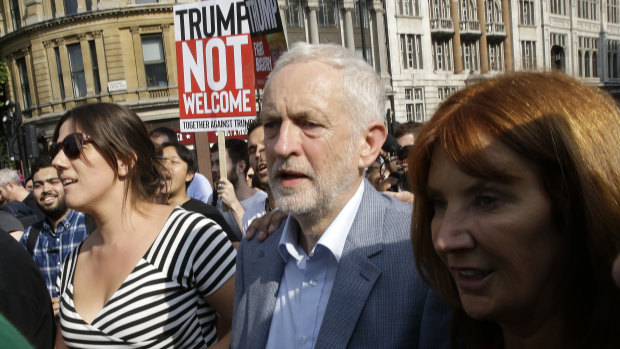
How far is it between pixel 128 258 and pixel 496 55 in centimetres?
3998

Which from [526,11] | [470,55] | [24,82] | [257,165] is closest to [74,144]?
[257,165]

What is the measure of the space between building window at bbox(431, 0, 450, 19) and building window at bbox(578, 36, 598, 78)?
49.2ft

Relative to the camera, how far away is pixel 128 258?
2420mm

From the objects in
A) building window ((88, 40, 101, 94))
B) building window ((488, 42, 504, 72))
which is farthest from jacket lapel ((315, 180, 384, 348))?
building window ((488, 42, 504, 72))

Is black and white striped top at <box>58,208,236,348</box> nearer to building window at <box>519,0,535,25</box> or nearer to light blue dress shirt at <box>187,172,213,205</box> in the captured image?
light blue dress shirt at <box>187,172,213,205</box>

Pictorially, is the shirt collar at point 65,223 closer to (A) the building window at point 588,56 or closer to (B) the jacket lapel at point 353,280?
(B) the jacket lapel at point 353,280

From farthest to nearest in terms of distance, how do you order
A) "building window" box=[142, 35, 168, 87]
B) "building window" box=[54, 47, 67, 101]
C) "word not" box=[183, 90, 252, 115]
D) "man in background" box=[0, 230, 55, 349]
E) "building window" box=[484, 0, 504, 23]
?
"building window" box=[484, 0, 504, 23] → "building window" box=[54, 47, 67, 101] → "building window" box=[142, 35, 168, 87] → "word not" box=[183, 90, 252, 115] → "man in background" box=[0, 230, 55, 349]

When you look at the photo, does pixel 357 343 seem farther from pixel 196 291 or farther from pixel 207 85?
pixel 207 85

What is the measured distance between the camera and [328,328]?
1746 mm

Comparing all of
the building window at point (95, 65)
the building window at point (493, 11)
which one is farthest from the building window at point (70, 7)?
the building window at point (493, 11)

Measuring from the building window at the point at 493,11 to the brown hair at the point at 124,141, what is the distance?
127ft

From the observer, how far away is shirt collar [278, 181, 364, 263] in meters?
1.91

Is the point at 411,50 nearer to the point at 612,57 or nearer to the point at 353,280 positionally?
the point at 612,57

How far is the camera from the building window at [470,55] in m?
36.8
